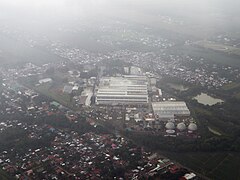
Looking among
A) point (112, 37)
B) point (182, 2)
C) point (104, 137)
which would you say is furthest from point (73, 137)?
point (182, 2)

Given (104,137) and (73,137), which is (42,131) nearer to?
(73,137)

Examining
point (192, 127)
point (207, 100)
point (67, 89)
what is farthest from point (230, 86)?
point (67, 89)

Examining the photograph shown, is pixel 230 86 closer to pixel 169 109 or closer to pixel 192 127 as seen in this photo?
pixel 169 109

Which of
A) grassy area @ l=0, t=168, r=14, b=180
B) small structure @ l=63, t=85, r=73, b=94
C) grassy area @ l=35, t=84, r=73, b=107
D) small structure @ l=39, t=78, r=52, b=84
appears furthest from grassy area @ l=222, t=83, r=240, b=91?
grassy area @ l=0, t=168, r=14, b=180

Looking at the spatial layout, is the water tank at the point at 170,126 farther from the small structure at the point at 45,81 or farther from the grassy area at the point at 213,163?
the small structure at the point at 45,81

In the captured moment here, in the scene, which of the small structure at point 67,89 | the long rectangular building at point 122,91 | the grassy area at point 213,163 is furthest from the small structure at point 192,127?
the small structure at point 67,89

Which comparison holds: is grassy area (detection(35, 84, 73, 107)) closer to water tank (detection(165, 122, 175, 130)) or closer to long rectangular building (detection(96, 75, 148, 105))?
long rectangular building (detection(96, 75, 148, 105))
